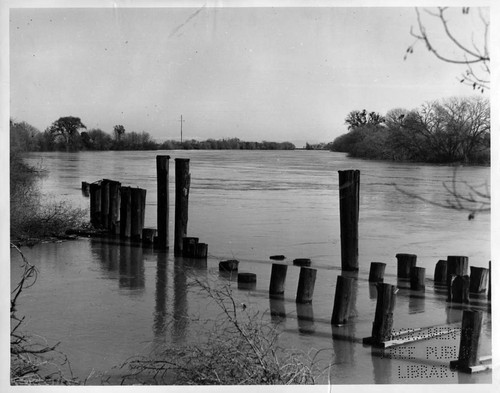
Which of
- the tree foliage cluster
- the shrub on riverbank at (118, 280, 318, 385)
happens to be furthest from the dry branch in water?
the tree foliage cluster

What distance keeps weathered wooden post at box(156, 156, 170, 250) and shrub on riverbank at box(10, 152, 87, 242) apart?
6.69 feet

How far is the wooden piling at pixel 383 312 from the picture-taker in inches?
270

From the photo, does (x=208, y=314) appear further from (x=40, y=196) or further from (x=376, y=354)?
(x=40, y=196)

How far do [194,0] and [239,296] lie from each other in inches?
175

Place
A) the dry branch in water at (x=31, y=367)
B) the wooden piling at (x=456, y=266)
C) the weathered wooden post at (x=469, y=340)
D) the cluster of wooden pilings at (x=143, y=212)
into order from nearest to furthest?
the dry branch in water at (x=31, y=367)
the weathered wooden post at (x=469, y=340)
the wooden piling at (x=456, y=266)
the cluster of wooden pilings at (x=143, y=212)

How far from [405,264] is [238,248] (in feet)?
11.6

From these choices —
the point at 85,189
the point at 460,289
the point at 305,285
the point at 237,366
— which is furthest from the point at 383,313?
the point at 85,189

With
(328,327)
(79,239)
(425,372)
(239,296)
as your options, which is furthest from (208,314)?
(79,239)

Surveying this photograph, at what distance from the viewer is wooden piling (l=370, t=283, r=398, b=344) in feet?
22.5

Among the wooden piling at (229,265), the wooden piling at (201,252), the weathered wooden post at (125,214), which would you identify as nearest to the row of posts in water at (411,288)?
the wooden piling at (229,265)

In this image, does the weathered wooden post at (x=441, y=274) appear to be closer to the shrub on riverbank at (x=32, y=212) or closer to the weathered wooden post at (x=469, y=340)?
the weathered wooden post at (x=469, y=340)

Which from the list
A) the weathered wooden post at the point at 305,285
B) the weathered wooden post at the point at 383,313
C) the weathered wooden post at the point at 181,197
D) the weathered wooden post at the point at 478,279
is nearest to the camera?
the weathered wooden post at the point at 383,313

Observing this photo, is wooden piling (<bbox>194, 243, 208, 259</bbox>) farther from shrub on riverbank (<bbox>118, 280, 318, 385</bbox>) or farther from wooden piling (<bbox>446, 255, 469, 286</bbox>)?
shrub on riverbank (<bbox>118, 280, 318, 385</bbox>)

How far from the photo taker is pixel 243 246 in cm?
1305
